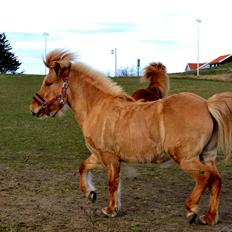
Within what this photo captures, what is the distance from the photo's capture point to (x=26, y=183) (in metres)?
8.44

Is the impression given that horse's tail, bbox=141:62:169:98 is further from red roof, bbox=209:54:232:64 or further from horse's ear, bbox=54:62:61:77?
red roof, bbox=209:54:232:64

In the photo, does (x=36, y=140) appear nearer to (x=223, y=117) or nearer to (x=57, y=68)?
(x=57, y=68)

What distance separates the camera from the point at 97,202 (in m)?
7.27

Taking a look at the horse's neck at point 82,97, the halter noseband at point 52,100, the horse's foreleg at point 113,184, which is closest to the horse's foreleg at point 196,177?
the horse's foreleg at point 113,184

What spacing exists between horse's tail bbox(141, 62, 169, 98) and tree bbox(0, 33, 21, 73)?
6601cm

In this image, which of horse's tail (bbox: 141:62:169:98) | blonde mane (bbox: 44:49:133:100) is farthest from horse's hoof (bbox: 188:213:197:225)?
horse's tail (bbox: 141:62:169:98)

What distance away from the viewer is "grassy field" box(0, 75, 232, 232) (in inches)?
242

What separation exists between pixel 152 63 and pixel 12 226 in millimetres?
6388

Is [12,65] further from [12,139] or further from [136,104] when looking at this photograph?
[136,104]

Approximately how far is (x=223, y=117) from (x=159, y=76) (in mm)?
5410

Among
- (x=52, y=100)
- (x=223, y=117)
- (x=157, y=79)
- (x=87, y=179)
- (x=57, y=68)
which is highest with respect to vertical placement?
(x=57, y=68)

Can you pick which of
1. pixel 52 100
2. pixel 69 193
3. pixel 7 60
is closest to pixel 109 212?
pixel 69 193

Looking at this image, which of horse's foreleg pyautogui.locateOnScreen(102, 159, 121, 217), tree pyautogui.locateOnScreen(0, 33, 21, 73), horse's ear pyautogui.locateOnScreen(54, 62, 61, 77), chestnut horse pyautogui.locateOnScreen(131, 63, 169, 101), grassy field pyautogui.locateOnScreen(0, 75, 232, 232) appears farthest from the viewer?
tree pyautogui.locateOnScreen(0, 33, 21, 73)

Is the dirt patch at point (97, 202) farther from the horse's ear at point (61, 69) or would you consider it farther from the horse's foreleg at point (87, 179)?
the horse's ear at point (61, 69)
